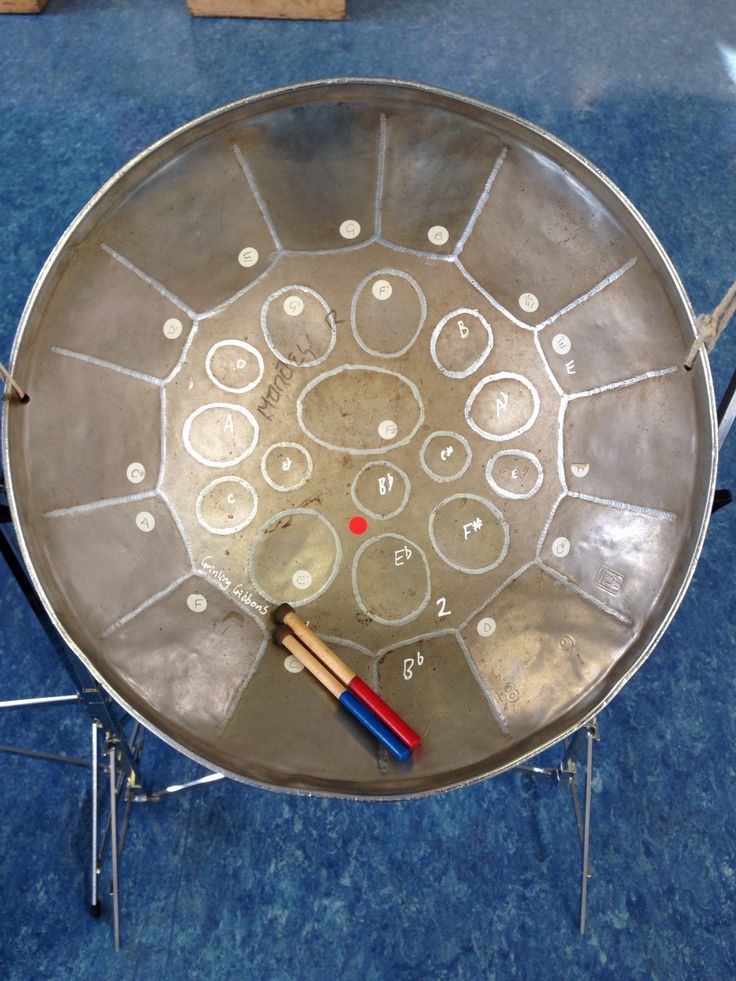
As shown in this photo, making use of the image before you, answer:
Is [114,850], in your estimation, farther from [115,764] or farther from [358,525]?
[358,525]

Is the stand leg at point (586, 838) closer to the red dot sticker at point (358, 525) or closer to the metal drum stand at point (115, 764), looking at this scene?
the metal drum stand at point (115, 764)

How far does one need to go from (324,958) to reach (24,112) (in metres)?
3.64

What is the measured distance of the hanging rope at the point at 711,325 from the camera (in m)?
1.75

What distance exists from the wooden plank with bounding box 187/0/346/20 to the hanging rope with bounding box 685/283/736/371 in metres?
3.48

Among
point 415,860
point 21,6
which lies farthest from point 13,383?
point 21,6

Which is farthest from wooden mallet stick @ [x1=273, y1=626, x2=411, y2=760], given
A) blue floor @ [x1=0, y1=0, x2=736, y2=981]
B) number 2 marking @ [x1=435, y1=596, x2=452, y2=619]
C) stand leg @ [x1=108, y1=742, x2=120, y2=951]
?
blue floor @ [x1=0, y1=0, x2=736, y2=981]

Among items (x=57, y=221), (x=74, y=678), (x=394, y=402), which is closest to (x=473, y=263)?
(x=394, y=402)

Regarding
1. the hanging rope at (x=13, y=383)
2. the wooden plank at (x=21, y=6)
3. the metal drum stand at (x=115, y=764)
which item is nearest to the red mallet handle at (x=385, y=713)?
the metal drum stand at (x=115, y=764)

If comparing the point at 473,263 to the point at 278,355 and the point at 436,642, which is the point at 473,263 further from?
the point at 436,642

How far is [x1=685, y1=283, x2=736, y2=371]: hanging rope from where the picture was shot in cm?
175

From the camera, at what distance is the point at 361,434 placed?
2.21 m

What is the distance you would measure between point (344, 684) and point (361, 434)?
57 centimetres

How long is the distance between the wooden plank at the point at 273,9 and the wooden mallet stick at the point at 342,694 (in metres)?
3.63

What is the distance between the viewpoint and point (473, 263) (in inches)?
83.2
